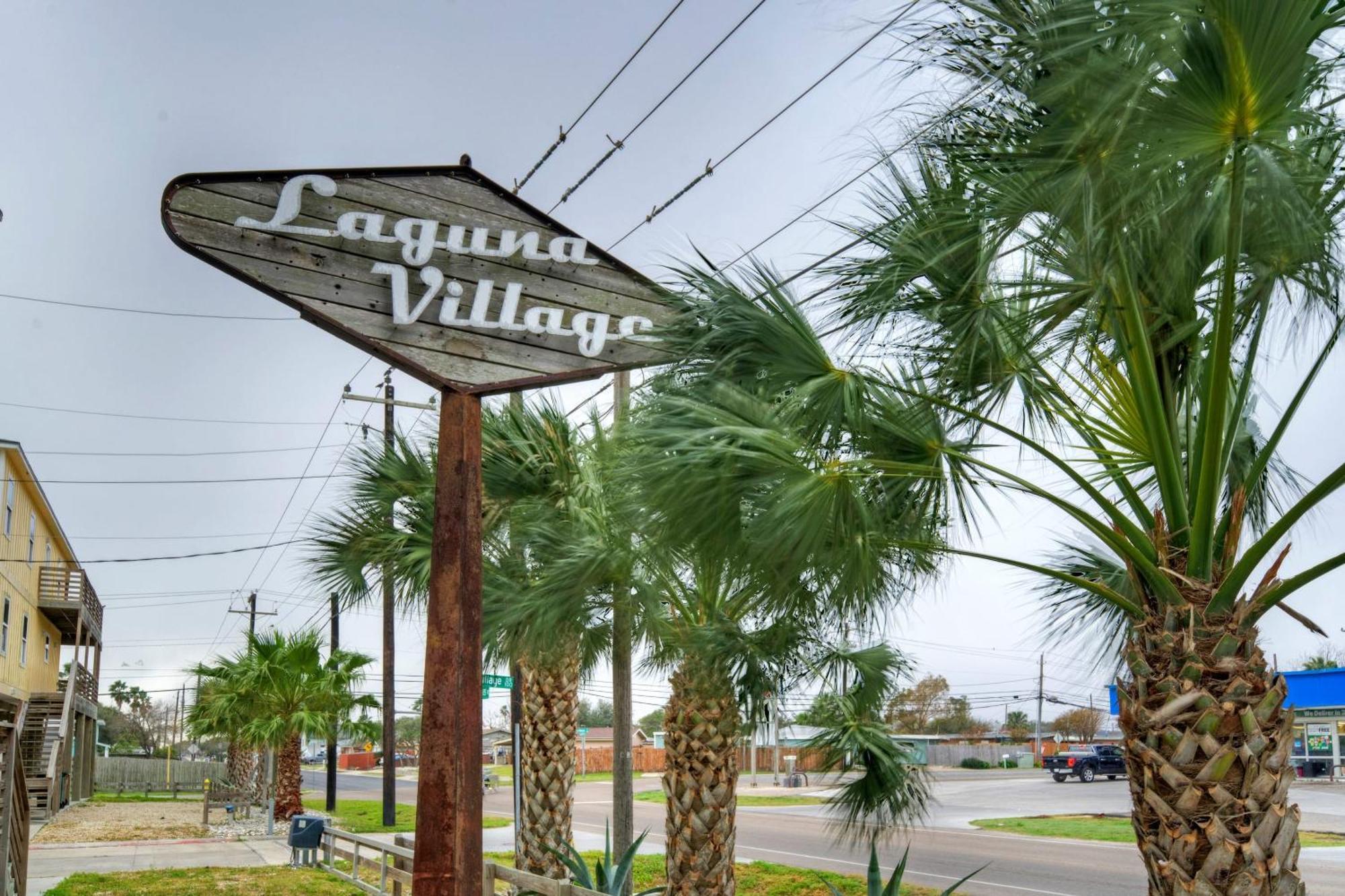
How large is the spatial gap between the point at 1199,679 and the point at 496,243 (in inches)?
162

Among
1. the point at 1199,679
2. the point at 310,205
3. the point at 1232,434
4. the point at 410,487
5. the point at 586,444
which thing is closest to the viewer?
the point at 310,205

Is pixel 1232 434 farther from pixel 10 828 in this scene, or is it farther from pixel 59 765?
pixel 59 765

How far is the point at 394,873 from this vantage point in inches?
489

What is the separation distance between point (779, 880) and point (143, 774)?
4873 centimetres

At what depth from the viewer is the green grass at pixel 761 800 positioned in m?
35.2

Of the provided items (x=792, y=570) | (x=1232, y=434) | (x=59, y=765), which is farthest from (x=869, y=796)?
(x=59, y=765)

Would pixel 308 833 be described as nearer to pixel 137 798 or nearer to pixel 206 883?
pixel 206 883

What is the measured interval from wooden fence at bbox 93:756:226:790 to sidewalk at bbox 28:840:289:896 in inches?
1360

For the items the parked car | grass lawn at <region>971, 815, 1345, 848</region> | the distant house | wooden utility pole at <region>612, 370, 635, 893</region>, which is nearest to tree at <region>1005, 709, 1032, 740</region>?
the distant house

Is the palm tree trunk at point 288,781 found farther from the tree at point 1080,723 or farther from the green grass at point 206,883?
the tree at point 1080,723

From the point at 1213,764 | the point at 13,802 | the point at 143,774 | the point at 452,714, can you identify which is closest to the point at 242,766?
the point at 143,774

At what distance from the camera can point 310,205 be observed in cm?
536

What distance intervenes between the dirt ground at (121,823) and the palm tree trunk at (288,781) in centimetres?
187

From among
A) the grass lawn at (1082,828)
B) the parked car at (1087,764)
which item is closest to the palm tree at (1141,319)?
the grass lawn at (1082,828)
